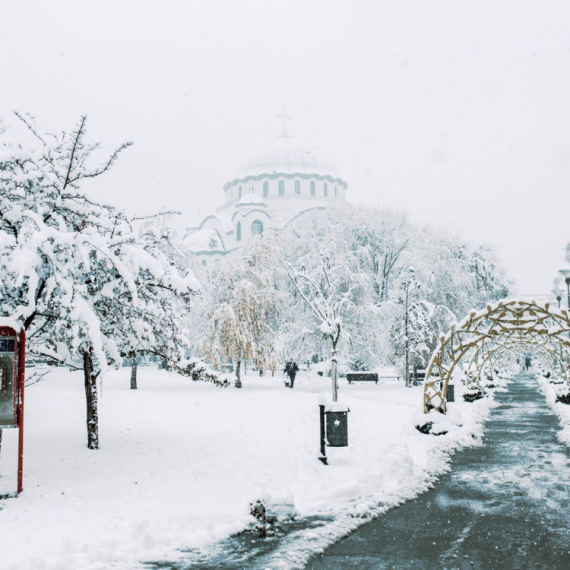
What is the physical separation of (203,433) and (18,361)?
22.1 feet

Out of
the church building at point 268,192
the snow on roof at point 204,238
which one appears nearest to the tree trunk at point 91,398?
the church building at point 268,192

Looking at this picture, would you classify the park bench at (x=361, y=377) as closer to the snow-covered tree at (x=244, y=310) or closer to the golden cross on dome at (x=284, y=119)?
the snow-covered tree at (x=244, y=310)

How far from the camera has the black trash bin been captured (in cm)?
1136

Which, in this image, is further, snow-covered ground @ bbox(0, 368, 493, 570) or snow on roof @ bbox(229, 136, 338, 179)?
snow on roof @ bbox(229, 136, 338, 179)

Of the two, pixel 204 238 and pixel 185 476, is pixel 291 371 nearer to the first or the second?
pixel 185 476

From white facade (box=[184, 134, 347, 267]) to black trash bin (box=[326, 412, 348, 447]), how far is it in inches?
2818

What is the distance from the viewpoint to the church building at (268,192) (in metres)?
83.8

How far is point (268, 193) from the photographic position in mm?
90438

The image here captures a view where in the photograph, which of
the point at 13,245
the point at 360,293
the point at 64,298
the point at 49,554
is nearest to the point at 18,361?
the point at 64,298

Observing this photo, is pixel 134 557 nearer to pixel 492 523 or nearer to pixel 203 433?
pixel 492 523

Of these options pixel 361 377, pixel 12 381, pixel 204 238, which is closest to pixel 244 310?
pixel 361 377

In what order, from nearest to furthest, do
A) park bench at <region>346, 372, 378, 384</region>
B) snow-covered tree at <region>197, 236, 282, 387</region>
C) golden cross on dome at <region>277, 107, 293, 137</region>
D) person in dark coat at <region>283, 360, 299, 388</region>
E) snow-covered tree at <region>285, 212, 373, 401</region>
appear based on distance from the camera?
1. snow-covered tree at <region>197, 236, 282, 387</region>
2. person in dark coat at <region>283, 360, 299, 388</region>
3. snow-covered tree at <region>285, 212, 373, 401</region>
4. park bench at <region>346, 372, 378, 384</region>
5. golden cross on dome at <region>277, 107, 293, 137</region>

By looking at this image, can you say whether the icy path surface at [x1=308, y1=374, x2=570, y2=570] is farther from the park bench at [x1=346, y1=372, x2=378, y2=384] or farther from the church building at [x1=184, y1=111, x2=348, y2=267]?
the church building at [x1=184, y1=111, x2=348, y2=267]

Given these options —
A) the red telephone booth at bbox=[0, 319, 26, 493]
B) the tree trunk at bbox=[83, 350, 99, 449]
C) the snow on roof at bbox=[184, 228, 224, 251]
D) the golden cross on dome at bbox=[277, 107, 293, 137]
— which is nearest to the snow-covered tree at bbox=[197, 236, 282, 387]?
the tree trunk at bbox=[83, 350, 99, 449]
